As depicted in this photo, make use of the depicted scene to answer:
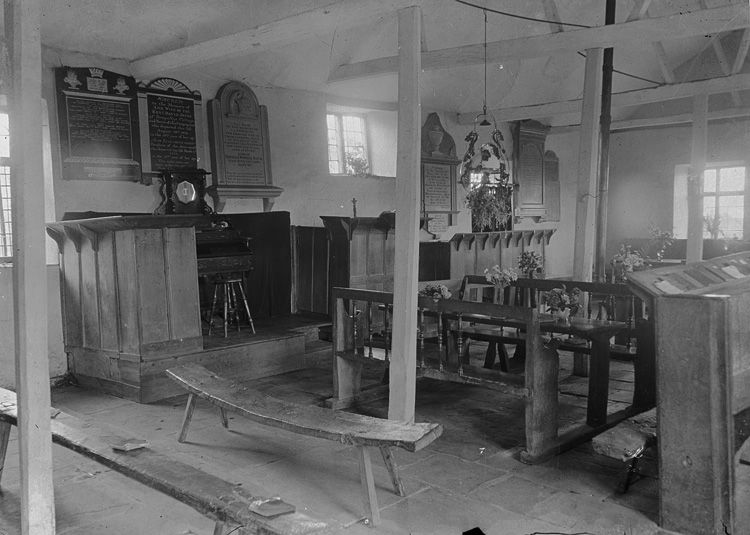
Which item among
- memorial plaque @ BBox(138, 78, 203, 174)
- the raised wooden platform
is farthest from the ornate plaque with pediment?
memorial plaque @ BBox(138, 78, 203, 174)

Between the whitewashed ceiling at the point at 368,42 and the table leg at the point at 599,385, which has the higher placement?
the whitewashed ceiling at the point at 368,42

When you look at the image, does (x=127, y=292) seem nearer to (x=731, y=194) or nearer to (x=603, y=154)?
(x=603, y=154)

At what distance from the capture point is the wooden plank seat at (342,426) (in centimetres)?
334

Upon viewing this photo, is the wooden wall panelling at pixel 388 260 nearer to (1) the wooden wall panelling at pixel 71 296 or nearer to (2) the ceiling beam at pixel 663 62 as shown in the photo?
(1) the wooden wall panelling at pixel 71 296

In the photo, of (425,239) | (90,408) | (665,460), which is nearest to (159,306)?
(90,408)

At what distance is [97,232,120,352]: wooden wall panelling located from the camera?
5801 millimetres

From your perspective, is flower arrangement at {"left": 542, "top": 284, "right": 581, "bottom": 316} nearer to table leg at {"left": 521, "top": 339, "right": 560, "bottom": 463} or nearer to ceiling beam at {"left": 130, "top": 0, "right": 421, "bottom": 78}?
table leg at {"left": 521, "top": 339, "right": 560, "bottom": 463}

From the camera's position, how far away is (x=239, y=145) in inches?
312

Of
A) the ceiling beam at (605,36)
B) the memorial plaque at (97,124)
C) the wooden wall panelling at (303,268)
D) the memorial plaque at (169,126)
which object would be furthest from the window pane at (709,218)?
the memorial plaque at (97,124)

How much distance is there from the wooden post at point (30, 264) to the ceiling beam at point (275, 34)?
251cm

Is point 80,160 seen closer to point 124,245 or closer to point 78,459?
point 124,245

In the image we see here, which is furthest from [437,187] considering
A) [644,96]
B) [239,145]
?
[239,145]

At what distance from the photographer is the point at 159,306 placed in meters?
5.83

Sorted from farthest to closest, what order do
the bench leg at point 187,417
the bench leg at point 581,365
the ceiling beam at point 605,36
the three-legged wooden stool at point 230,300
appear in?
1. the three-legged wooden stool at point 230,300
2. the bench leg at point 581,365
3. the ceiling beam at point 605,36
4. the bench leg at point 187,417
